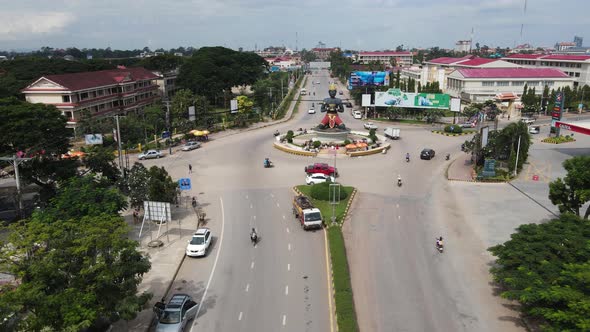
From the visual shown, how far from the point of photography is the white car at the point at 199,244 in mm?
26016

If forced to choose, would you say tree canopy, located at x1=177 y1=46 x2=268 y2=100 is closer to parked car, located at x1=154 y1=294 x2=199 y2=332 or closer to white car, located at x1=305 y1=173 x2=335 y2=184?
white car, located at x1=305 y1=173 x2=335 y2=184

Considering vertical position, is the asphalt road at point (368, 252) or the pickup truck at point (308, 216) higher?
the pickup truck at point (308, 216)

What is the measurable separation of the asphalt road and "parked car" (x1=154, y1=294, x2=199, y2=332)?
0.67m

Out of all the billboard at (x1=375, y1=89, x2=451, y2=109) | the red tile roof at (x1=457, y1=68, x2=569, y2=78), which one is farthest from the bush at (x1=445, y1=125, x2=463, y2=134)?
the red tile roof at (x1=457, y1=68, x2=569, y2=78)

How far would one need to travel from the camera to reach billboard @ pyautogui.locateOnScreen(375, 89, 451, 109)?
74.9 m

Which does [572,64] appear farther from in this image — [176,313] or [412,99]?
[176,313]

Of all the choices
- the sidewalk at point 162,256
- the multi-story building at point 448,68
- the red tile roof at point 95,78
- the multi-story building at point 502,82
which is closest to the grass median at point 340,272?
the sidewalk at point 162,256

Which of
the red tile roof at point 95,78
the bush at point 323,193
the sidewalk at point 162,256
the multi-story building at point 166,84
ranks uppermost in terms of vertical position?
the red tile roof at point 95,78

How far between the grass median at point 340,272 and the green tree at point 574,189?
45.9 feet

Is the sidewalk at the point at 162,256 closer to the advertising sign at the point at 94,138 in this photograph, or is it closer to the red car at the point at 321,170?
the red car at the point at 321,170

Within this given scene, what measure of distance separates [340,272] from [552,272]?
382 inches

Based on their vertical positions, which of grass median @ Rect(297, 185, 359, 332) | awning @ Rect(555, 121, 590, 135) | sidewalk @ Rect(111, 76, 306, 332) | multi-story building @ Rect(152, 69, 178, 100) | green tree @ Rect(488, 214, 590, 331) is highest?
multi-story building @ Rect(152, 69, 178, 100)

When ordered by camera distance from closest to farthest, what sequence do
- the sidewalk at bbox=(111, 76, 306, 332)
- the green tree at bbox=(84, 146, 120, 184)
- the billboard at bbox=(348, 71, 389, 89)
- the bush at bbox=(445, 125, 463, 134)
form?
the sidewalk at bbox=(111, 76, 306, 332) → the green tree at bbox=(84, 146, 120, 184) → the bush at bbox=(445, 125, 463, 134) → the billboard at bbox=(348, 71, 389, 89)

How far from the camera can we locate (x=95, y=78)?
72.2 metres
